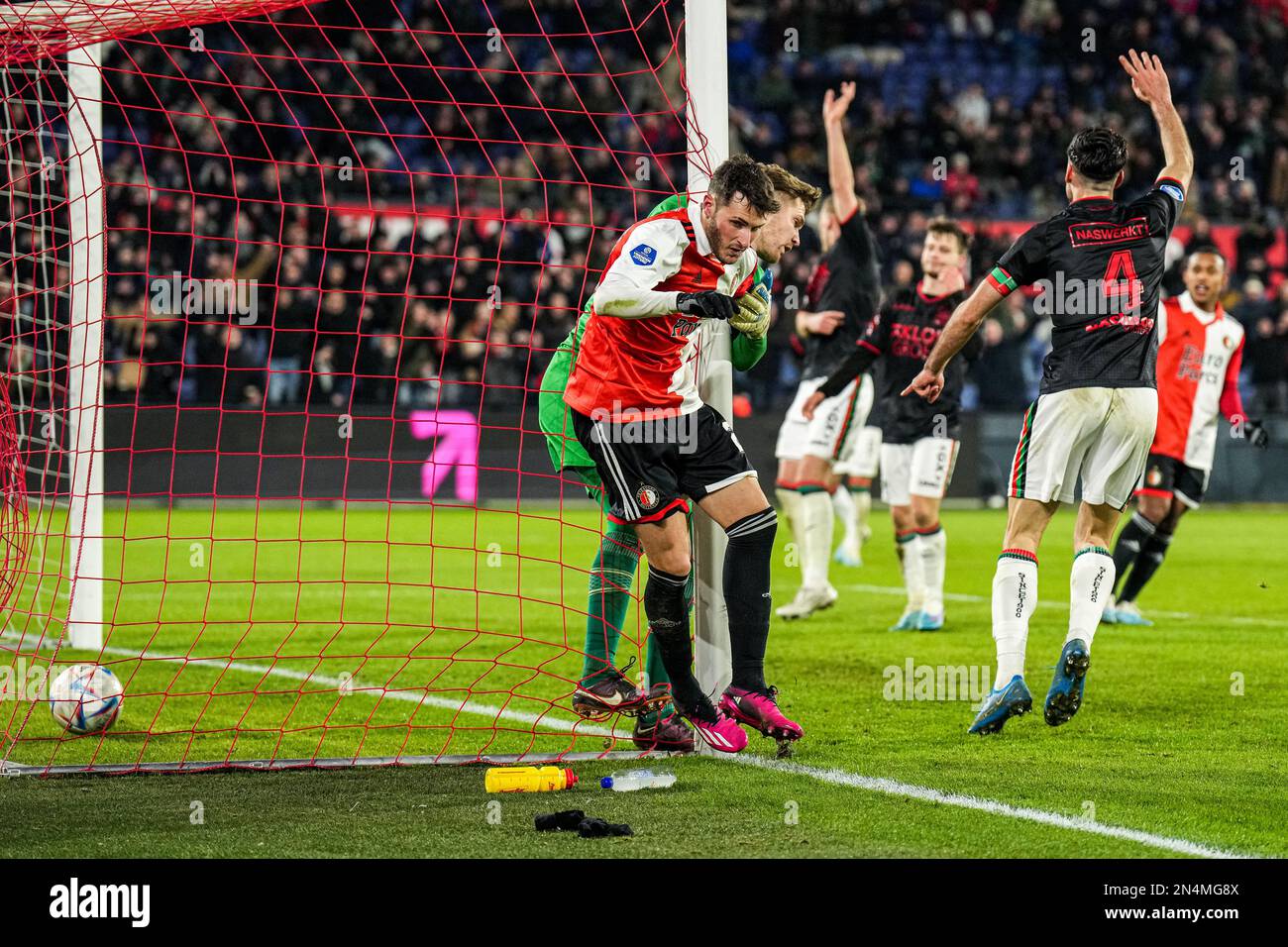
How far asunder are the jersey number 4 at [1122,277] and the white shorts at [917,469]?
134 inches

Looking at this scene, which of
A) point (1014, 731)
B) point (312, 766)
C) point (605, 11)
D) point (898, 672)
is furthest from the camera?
point (605, 11)

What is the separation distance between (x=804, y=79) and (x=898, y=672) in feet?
64.3

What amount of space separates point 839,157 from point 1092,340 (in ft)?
7.13

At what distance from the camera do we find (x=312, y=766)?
5418 mm

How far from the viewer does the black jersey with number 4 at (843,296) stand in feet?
32.0

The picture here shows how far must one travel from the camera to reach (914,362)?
9.54 meters

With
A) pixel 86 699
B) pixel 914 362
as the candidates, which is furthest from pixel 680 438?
pixel 914 362

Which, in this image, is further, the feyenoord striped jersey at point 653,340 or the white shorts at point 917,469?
the white shorts at point 917,469

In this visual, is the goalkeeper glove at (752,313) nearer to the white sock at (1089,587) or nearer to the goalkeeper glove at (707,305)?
the goalkeeper glove at (707,305)

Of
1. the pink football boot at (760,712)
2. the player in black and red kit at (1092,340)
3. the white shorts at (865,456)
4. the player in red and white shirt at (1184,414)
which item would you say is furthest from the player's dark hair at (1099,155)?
the white shorts at (865,456)

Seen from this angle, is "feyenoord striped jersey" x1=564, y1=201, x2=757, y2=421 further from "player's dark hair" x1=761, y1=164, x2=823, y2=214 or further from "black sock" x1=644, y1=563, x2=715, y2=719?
"black sock" x1=644, y1=563, x2=715, y2=719

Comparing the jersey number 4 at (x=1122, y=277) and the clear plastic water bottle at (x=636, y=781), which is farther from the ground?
the jersey number 4 at (x=1122, y=277)

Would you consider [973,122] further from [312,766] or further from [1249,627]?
[312,766]

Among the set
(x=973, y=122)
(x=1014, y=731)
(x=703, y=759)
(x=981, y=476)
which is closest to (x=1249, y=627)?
(x=1014, y=731)
